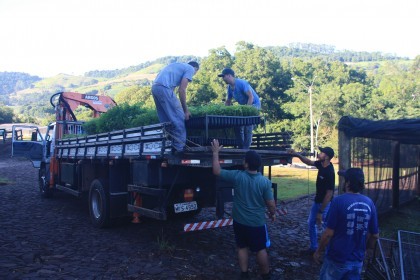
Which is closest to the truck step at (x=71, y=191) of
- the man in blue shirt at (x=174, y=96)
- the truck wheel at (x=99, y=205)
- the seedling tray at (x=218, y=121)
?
the truck wheel at (x=99, y=205)

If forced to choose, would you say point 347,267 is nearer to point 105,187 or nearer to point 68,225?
point 105,187

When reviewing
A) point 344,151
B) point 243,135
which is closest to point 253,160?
point 243,135

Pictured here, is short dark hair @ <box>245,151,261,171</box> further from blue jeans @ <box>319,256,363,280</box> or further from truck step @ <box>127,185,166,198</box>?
truck step @ <box>127,185,166,198</box>

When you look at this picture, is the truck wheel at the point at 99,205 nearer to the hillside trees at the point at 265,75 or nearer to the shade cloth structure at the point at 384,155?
the shade cloth structure at the point at 384,155

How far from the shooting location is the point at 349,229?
336 cm

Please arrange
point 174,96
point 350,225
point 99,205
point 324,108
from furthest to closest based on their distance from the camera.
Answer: point 324,108 → point 99,205 → point 174,96 → point 350,225

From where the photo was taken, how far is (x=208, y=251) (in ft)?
19.5

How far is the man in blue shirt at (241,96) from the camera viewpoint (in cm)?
645

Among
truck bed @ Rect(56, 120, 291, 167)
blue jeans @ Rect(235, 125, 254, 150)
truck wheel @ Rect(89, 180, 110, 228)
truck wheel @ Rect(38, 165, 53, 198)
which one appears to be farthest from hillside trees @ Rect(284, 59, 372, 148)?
truck wheel @ Rect(89, 180, 110, 228)

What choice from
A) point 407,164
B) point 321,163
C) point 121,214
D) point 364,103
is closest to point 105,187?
point 121,214

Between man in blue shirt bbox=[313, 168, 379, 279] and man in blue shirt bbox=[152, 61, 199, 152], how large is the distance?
101 inches

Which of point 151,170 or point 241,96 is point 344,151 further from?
point 151,170

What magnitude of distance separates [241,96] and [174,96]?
161 cm

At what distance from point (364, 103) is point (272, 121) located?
10168mm
